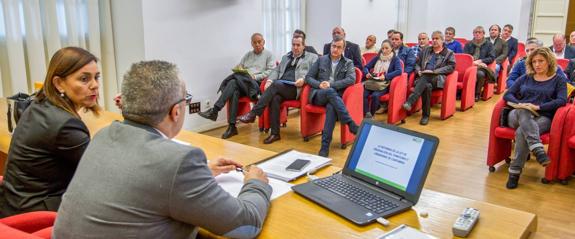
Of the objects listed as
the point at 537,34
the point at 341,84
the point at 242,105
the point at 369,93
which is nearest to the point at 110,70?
the point at 242,105

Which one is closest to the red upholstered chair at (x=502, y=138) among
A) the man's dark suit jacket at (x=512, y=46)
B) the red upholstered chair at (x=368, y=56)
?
the red upholstered chair at (x=368, y=56)

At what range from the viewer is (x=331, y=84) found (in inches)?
194

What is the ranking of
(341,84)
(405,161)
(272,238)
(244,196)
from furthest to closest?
(341,84)
(405,161)
(244,196)
(272,238)

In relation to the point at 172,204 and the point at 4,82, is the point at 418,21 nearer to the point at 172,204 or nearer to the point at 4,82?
the point at 4,82

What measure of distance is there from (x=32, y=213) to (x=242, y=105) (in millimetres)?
3840

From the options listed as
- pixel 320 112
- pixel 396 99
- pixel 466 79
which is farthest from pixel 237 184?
pixel 466 79

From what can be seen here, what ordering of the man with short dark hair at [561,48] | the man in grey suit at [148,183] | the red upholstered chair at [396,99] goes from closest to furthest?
the man in grey suit at [148,183]
the red upholstered chair at [396,99]
the man with short dark hair at [561,48]

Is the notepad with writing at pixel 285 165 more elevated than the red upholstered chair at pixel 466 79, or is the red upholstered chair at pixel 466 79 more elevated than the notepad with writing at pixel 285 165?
the notepad with writing at pixel 285 165

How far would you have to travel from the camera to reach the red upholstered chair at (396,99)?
18.7ft

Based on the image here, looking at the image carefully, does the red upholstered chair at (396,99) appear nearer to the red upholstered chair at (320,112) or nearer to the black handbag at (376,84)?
the black handbag at (376,84)

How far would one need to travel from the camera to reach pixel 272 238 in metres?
1.42

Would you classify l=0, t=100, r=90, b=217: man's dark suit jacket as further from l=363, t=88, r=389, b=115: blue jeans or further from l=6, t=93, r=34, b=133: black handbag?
l=363, t=88, r=389, b=115: blue jeans

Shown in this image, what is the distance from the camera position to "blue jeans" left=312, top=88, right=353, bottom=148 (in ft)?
15.4

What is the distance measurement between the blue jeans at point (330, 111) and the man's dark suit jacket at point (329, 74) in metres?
0.10
